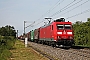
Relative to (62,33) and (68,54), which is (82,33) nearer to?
(62,33)

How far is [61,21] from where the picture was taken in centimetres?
3119

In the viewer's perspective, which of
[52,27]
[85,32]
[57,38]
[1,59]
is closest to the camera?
[1,59]

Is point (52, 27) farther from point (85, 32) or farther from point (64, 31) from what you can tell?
point (85, 32)

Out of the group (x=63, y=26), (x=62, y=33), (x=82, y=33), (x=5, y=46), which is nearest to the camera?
(x=5, y=46)

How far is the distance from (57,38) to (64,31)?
1289 mm

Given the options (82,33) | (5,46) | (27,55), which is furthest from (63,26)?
(82,33)

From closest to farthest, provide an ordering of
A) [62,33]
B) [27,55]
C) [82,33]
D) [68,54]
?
1. [27,55]
2. [68,54]
3. [62,33]
4. [82,33]

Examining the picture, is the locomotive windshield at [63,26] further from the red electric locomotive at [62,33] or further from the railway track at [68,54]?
the railway track at [68,54]

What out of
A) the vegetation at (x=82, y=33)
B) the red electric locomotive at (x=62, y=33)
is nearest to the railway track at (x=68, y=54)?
the red electric locomotive at (x=62, y=33)

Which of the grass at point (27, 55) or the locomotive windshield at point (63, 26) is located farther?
the locomotive windshield at point (63, 26)

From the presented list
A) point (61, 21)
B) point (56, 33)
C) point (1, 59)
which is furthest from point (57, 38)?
point (1, 59)

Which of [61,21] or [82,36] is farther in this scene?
[82,36]

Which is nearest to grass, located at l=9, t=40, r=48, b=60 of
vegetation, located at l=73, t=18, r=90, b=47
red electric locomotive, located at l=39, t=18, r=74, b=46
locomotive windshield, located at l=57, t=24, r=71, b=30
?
red electric locomotive, located at l=39, t=18, r=74, b=46

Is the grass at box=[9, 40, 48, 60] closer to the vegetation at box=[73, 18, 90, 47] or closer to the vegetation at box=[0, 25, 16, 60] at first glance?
the vegetation at box=[0, 25, 16, 60]
